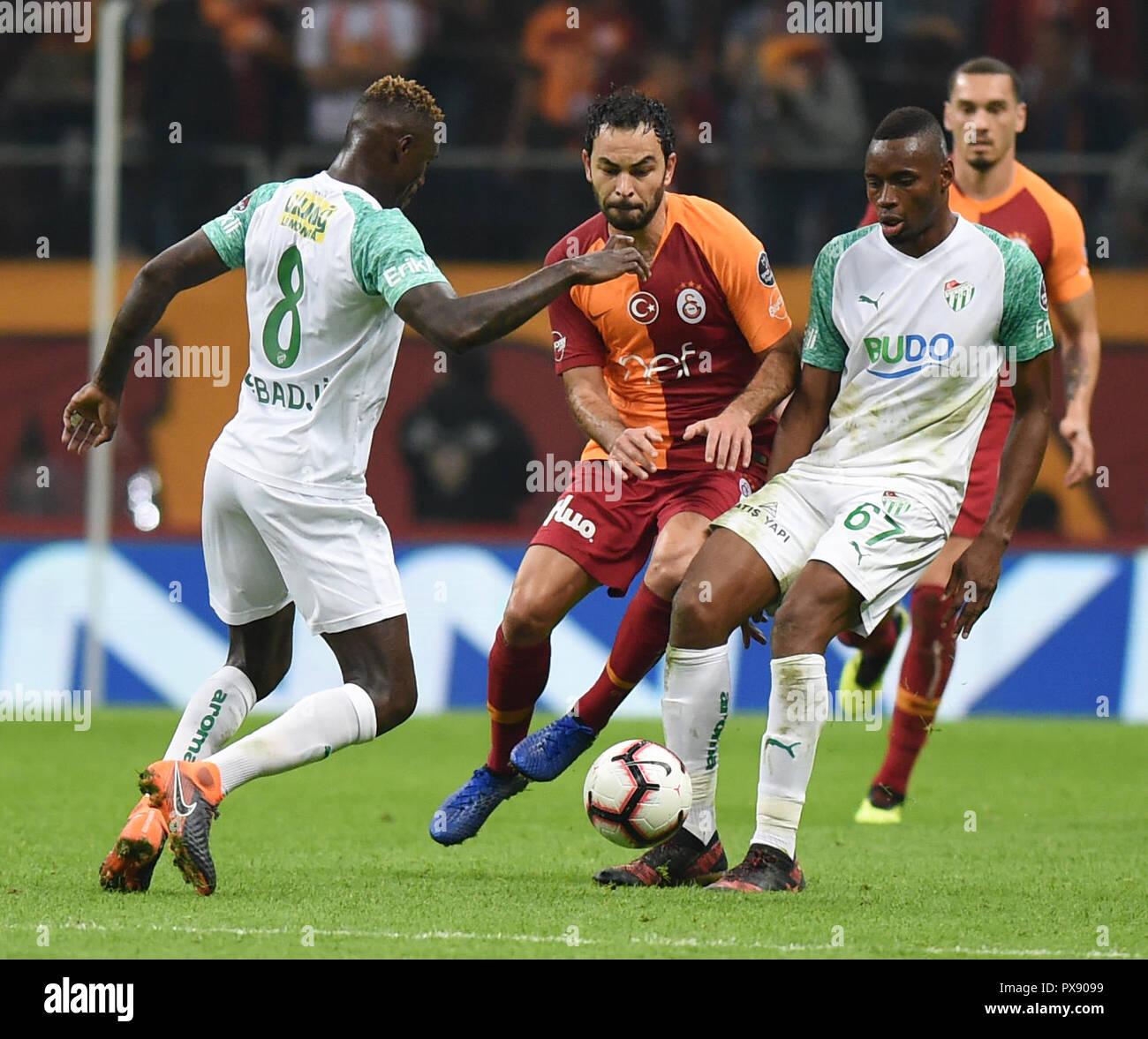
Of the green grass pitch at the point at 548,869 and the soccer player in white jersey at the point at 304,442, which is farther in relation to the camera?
the soccer player in white jersey at the point at 304,442

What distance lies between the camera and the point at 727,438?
5.82 meters

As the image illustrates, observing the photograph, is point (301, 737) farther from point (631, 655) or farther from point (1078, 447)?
point (1078, 447)

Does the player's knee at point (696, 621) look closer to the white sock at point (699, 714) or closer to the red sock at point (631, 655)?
the white sock at point (699, 714)

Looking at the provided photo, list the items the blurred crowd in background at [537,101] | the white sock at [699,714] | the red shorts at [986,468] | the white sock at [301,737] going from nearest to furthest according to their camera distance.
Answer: the white sock at [301,737], the white sock at [699,714], the red shorts at [986,468], the blurred crowd in background at [537,101]

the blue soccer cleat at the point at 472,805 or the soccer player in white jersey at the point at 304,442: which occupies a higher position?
the soccer player in white jersey at the point at 304,442

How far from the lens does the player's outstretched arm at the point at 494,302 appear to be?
5066 mm

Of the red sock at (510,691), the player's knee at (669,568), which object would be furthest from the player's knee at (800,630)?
the red sock at (510,691)

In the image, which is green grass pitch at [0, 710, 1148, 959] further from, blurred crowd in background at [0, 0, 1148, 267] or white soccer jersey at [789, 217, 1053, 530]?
blurred crowd in background at [0, 0, 1148, 267]

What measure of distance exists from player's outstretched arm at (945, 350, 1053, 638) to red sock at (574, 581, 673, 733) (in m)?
0.93

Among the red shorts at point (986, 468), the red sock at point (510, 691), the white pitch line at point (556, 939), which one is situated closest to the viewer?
the white pitch line at point (556, 939)

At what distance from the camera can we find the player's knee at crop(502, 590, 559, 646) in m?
6.20

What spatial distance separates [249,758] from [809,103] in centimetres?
938

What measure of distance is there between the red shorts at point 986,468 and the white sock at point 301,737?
3070 millimetres

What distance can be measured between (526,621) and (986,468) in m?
2.32
